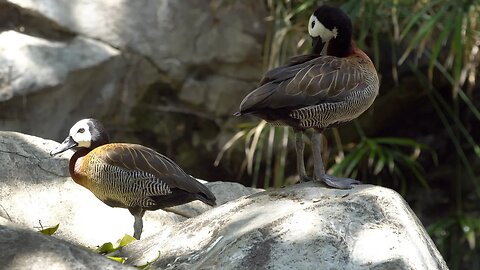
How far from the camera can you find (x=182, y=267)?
9.31 feet

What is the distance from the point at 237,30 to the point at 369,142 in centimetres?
119

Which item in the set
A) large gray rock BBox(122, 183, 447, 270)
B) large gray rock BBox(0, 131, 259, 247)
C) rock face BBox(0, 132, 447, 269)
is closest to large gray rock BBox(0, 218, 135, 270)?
rock face BBox(0, 132, 447, 269)

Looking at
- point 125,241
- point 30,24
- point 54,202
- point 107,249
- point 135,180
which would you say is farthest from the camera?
point 30,24

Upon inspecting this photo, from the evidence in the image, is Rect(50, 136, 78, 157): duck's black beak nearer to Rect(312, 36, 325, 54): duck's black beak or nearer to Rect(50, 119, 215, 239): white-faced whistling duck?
Rect(50, 119, 215, 239): white-faced whistling duck

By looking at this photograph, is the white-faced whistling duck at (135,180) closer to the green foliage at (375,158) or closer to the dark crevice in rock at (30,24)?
the dark crevice in rock at (30,24)

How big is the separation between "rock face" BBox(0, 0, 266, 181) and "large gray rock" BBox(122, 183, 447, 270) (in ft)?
8.80

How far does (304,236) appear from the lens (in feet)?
8.96

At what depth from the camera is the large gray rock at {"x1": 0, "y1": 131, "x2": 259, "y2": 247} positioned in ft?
12.4

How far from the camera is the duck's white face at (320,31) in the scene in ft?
12.0

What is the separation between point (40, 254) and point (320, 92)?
1.31m

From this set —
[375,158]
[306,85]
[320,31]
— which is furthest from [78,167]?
[375,158]

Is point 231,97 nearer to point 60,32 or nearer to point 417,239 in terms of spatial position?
point 60,32

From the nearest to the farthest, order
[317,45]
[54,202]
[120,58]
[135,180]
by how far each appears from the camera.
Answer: [135,180] < [317,45] < [54,202] < [120,58]

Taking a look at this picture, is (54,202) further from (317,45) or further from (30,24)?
(30,24)
